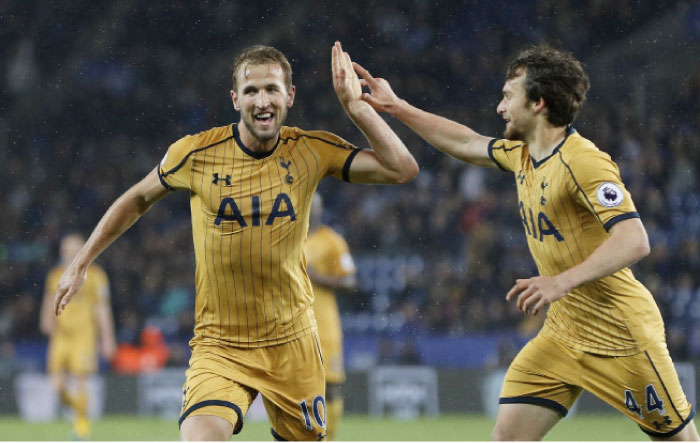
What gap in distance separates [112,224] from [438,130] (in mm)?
1699

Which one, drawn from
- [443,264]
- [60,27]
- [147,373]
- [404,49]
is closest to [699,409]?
[443,264]

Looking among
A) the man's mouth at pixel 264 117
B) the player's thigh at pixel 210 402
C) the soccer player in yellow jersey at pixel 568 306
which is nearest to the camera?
the player's thigh at pixel 210 402

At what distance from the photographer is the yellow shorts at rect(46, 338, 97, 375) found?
11.5m

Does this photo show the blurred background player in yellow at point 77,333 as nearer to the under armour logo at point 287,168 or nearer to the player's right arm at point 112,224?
the player's right arm at point 112,224

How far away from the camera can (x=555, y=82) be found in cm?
508

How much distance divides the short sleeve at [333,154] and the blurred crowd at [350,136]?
9291 millimetres

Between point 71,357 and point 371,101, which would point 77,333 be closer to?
point 71,357

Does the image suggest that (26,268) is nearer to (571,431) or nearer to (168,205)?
(168,205)

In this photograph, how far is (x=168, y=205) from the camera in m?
18.3

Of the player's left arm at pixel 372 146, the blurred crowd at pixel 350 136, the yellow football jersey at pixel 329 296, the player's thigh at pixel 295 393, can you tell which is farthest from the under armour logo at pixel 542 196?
the blurred crowd at pixel 350 136

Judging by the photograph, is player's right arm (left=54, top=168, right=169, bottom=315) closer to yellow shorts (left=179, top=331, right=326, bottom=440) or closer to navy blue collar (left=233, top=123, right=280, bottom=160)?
navy blue collar (left=233, top=123, right=280, bottom=160)

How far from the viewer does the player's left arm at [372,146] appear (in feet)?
15.8

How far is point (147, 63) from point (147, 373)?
8143 mm

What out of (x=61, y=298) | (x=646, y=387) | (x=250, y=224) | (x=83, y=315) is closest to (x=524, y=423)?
(x=646, y=387)
